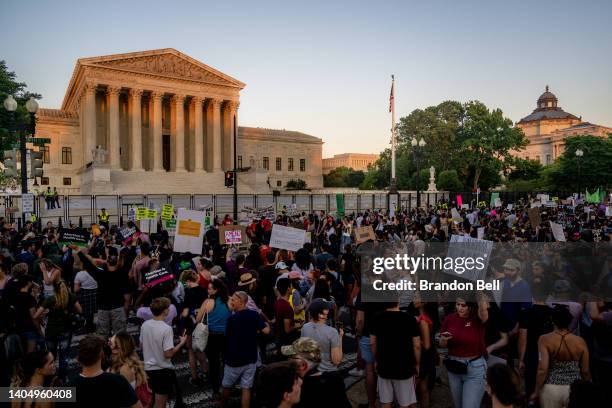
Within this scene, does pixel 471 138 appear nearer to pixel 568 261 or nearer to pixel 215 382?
pixel 568 261

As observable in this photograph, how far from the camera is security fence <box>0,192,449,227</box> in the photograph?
1093 inches

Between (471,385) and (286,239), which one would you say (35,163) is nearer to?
(286,239)

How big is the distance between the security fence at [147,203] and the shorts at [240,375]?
17.9 meters

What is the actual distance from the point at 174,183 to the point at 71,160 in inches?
596

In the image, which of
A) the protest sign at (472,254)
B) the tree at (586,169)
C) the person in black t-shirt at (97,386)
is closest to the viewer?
the person in black t-shirt at (97,386)

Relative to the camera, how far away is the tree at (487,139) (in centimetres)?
6053

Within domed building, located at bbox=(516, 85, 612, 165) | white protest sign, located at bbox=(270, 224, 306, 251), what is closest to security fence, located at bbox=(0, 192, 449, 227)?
white protest sign, located at bbox=(270, 224, 306, 251)

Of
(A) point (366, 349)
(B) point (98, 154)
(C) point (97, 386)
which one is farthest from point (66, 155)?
(C) point (97, 386)

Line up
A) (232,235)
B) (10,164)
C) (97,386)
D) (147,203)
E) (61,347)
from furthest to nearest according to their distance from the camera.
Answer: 1. (147,203)
2. (10,164)
3. (232,235)
4. (61,347)
5. (97,386)

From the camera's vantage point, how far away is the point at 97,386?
12.5 ft

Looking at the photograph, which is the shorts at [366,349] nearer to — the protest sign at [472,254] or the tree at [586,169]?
the protest sign at [472,254]

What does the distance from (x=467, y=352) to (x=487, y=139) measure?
60.3 metres

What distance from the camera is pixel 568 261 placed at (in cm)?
969

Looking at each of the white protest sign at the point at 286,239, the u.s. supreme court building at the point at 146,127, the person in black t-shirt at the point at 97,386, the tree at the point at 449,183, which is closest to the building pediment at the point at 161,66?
the u.s. supreme court building at the point at 146,127
